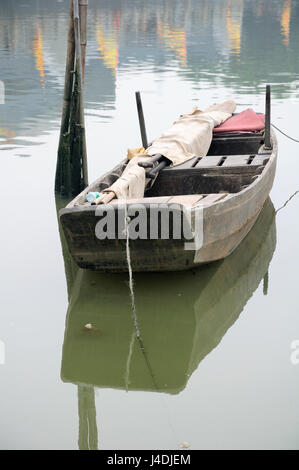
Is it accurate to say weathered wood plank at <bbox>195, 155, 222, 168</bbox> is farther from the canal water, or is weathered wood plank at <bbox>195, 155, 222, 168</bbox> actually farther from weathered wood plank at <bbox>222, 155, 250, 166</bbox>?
the canal water

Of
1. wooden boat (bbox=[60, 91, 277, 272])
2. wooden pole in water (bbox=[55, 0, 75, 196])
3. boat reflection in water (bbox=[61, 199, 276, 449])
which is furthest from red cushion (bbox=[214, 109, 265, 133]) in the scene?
boat reflection in water (bbox=[61, 199, 276, 449])

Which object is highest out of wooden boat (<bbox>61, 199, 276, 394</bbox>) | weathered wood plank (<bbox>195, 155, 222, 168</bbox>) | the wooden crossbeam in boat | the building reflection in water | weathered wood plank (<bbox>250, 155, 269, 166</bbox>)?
the wooden crossbeam in boat

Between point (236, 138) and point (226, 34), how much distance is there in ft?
100

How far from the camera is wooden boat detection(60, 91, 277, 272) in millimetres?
8016

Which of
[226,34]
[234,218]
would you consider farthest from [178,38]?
[234,218]

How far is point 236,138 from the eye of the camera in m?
12.6

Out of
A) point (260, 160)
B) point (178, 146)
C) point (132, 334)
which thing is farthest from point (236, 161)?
point (132, 334)

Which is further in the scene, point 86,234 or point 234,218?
point 234,218

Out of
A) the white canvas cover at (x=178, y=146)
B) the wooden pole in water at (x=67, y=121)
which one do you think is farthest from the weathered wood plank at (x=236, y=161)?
the wooden pole in water at (x=67, y=121)

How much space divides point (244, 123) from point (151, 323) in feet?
20.6

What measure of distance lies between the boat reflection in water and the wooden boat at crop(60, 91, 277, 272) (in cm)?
35

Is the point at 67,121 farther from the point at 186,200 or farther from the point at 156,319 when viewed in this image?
the point at 156,319

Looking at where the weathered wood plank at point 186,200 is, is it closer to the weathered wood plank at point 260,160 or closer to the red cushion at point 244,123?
the weathered wood plank at point 260,160
